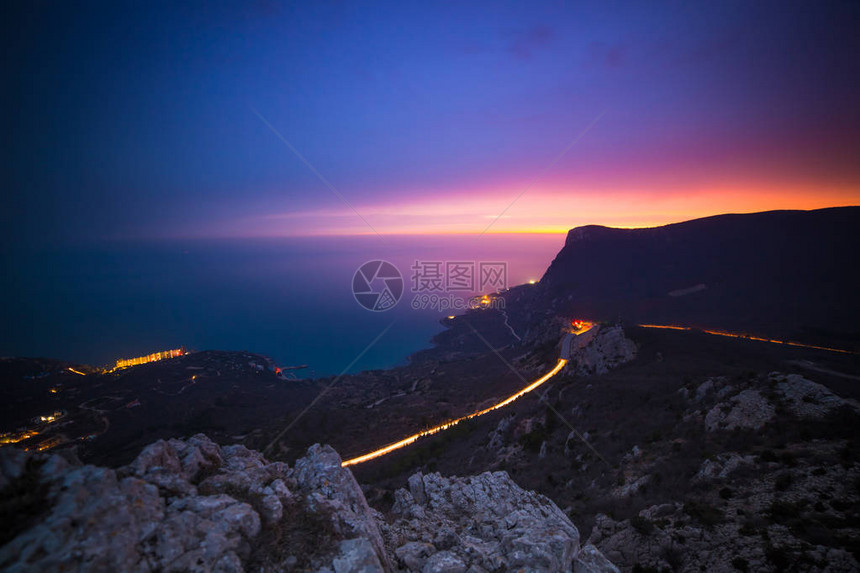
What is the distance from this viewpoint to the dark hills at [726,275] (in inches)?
2172

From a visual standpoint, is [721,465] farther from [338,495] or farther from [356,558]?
[338,495]

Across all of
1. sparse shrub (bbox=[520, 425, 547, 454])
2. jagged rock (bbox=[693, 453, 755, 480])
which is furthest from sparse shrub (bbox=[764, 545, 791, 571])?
sparse shrub (bbox=[520, 425, 547, 454])

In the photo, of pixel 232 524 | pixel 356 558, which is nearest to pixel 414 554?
pixel 356 558

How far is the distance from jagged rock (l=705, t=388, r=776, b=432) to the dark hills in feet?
138

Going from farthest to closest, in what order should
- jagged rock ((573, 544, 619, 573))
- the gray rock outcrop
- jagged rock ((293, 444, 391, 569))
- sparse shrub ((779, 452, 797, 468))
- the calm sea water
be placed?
the calm sea water → sparse shrub ((779, 452, 797, 468)) → jagged rock ((573, 544, 619, 573)) → the gray rock outcrop → jagged rock ((293, 444, 391, 569))

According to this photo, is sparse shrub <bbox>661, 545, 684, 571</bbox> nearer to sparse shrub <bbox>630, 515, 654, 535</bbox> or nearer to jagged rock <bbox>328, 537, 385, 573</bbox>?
sparse shrub <bbox>630, 515, 654, 535</bbox>

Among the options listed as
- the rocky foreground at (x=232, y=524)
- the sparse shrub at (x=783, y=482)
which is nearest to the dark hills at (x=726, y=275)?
the sparse shrub at (x=783, y=482)

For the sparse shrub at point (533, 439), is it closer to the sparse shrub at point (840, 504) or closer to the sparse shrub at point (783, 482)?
the sparse shrub at point (783, 482)

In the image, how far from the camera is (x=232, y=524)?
662cm

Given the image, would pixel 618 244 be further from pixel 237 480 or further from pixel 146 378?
pixel 146 378

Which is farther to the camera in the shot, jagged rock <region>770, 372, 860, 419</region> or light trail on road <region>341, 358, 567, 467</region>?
light trail on road <region>341, 358, 567, 467</region>

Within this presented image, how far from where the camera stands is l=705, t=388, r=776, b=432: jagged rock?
15.3 meters

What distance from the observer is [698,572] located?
29.6 feet

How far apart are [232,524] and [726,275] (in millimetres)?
Result: 101659
